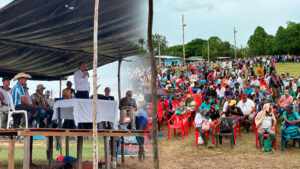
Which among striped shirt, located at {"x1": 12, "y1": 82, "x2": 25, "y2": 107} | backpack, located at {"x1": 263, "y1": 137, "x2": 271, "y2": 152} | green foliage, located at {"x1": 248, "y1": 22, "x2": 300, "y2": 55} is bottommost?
backpack, located at {"x1": 263, "y1": 137, "x2": 271, "y2": 152}

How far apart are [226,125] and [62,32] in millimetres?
5806

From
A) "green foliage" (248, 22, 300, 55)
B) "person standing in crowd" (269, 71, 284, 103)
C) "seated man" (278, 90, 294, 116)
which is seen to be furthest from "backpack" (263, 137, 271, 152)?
"green foliage" (248, 22, 300, 55)

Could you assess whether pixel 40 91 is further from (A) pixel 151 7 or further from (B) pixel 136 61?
(A) pixel 151 7

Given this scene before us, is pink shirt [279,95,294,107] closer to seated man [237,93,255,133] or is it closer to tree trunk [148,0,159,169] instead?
seated man [237,93,255,133]

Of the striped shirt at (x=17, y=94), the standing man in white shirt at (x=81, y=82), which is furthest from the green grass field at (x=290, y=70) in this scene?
the striped shirt at (x=17, y=94)

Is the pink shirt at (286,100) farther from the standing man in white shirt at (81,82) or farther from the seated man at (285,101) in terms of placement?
the standing man in white shirt at (81,82)

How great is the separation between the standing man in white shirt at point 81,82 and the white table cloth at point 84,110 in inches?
26.6

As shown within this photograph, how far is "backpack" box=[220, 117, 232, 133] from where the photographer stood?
11844mm

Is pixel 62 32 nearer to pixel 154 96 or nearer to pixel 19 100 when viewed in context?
pixel 19 100

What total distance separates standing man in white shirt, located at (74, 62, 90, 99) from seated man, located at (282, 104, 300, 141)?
20.4 ft

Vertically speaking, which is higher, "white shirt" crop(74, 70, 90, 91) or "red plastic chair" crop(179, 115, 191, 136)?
"white shirt" crop(74, 70, 90, 91)

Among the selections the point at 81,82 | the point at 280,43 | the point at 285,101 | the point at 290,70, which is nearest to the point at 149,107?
the point at 81,82

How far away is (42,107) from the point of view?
30.9ft

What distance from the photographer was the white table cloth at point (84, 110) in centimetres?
816
